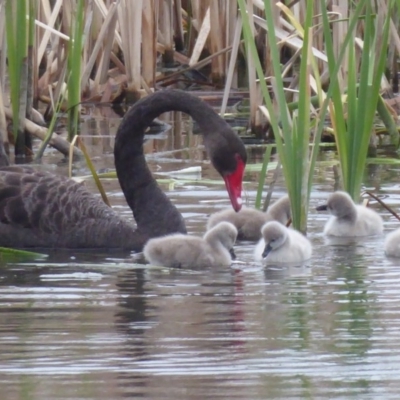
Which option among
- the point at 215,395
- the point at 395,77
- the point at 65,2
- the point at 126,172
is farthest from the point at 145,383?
the point at 395,77

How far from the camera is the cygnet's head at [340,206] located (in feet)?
20.1

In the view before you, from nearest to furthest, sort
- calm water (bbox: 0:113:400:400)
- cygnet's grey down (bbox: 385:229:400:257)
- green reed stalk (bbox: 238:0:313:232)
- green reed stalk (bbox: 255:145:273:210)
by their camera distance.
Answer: calm water (bbox: 0:113:400:400), cygnet's grey down (bbox: 385:229:400:257), green reed stalk (bbox: 238:0:313:232), green reed stalk (bbox: 255:145:273:210)

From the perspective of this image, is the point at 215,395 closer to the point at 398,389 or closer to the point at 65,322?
the point at 398,389

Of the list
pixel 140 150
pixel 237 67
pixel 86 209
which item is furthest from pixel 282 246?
pixel 237 67

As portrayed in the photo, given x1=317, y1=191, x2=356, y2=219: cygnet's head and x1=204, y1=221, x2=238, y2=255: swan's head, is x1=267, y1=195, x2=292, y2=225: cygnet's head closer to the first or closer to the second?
x1=317, y1=191, x2=356, y2=219: cygnet's head

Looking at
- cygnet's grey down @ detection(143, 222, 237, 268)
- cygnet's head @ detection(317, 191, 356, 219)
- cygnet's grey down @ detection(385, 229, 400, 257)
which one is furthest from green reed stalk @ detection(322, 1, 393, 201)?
cygnet's grey down @ detection(143, 222, 237, 268)

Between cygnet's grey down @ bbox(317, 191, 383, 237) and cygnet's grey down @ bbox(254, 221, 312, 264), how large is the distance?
0.60 metres

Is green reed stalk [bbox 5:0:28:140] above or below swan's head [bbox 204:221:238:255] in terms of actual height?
above

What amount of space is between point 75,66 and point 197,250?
8.89ft

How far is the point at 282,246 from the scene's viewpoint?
18.1 ft

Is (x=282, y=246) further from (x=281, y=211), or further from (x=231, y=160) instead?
(x=281, y=211)

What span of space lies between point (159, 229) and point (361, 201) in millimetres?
1243

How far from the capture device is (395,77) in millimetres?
11188

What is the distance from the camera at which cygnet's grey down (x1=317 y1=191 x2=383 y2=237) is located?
6.15 metres
